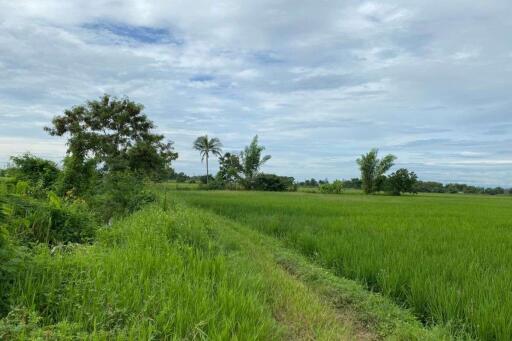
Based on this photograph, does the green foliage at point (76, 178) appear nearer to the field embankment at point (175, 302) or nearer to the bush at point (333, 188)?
the field embankment at point (175, 302)

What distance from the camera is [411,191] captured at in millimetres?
54000

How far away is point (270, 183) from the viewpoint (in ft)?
188

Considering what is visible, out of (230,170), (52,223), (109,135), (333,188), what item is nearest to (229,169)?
(230,170)

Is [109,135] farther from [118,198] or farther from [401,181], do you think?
[401,181]

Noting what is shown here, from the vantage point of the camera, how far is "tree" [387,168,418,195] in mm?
52628

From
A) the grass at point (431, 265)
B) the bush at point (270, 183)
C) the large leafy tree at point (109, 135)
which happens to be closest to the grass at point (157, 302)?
the grass at point (431, 265)

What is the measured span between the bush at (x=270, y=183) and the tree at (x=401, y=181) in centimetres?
1463

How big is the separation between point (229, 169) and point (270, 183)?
7.43 m

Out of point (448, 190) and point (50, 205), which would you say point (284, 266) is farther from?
point (448, 190)

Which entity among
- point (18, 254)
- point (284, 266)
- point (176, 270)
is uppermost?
point (18, 254)

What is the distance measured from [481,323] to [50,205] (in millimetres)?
6128

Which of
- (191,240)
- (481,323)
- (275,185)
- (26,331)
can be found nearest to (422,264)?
(481,323)

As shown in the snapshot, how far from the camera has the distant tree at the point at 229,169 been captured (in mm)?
60312

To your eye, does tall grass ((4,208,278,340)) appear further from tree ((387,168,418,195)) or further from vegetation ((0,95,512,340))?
tree ((387,168,418,195))
